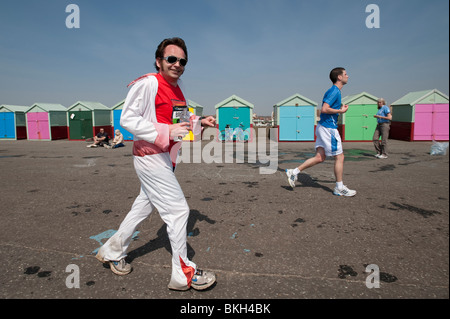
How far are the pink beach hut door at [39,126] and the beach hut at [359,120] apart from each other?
18.3 metres

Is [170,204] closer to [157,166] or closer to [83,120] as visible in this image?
[157,166]

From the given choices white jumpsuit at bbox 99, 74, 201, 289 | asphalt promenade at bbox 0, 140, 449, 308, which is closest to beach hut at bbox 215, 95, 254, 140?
asphalt promenade at bbox 0, 140, 449, 308

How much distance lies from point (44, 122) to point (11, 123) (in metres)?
2.78

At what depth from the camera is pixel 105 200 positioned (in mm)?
4652

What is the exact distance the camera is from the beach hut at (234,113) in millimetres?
16219

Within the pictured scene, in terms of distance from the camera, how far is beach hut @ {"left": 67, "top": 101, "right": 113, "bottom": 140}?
18808 mm

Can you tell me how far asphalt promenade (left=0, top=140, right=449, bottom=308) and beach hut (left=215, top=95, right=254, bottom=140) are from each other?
34.6ft

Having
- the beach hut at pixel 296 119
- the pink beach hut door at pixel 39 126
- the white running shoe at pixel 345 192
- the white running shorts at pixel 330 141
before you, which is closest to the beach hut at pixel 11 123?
the pink beach hut door at pixel 39 126

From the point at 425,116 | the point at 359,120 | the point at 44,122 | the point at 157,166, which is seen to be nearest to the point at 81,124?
the point at 44,122

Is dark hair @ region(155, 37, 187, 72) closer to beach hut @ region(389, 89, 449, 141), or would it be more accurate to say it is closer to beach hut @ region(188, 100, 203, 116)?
beach hut @ region(389, 89, 449, 141)

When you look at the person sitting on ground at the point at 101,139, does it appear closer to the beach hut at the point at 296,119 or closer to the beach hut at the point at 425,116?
the beach hut at the point at 296,119
